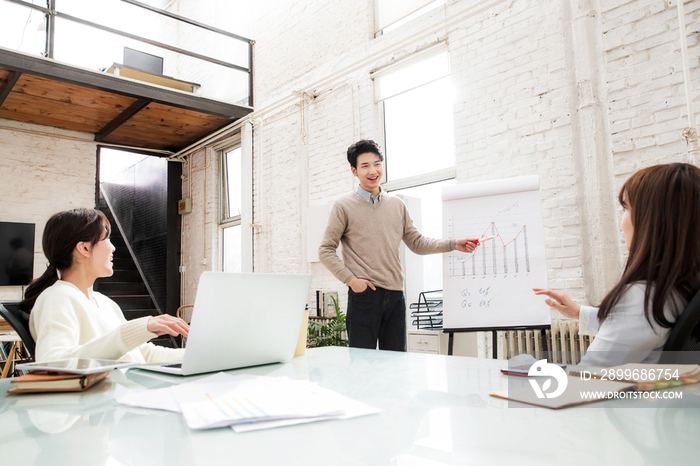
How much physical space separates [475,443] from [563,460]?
0.10m

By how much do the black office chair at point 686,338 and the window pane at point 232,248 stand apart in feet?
17.4

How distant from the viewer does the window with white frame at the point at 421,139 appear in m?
3.84

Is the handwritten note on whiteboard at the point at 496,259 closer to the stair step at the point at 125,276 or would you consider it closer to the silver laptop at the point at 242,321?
the silver laptop at the point at 242,321

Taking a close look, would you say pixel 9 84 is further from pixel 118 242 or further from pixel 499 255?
pixel 499 255

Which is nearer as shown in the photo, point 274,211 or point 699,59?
point 699,59

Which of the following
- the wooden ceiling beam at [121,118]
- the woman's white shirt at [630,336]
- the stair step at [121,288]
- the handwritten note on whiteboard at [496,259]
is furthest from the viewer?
the stair step at [121,288]

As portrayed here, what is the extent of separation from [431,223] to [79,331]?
3.04 metres

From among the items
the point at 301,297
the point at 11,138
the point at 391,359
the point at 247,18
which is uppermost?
the point at 247,18

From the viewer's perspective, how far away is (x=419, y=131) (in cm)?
406

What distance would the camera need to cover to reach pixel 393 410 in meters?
0.70

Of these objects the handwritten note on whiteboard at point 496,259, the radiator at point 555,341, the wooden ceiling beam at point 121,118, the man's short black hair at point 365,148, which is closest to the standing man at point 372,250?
the man's short black hair at point 365,148

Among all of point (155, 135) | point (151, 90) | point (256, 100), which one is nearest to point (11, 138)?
point (155, 135)

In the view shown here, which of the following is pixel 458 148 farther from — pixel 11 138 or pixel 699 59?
pixel 11 138

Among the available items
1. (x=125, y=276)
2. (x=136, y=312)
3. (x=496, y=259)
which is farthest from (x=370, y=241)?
(x=125, y=276)
